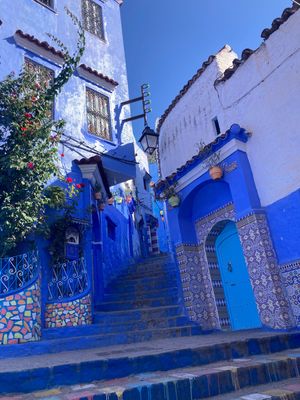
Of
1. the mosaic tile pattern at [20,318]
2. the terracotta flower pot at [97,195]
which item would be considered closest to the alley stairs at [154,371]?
the mosaic tile pattern at [20,318]

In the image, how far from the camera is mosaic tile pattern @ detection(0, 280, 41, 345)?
556 centimetres

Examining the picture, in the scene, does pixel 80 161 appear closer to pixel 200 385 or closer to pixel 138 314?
pixel 138 314

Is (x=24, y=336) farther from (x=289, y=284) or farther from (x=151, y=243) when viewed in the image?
(x=151, y=243)

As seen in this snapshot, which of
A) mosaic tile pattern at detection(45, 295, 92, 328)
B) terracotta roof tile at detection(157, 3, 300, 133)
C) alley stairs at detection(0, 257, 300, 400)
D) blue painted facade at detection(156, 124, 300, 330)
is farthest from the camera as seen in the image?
mosaic tile pattern at detection(45, 295, 92, 328)

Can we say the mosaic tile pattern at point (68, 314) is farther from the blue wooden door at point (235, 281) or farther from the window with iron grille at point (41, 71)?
the window with iron grille at point (41, 71)

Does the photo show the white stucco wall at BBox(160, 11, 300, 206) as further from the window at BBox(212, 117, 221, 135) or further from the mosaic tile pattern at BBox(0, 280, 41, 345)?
the mosaic tile pattern at BBox(0, 280, 41, 345)

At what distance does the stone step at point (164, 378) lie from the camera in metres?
3.08

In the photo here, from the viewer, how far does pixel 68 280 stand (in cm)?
728

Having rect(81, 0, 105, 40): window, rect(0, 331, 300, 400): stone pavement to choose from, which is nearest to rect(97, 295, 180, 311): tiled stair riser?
rect(0, 331, 300, 400): stone pavement

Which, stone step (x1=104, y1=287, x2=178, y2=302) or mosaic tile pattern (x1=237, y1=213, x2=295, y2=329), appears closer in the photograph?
mosaic tile pattern (x1=237, y1=213, x2=295, y2=329)

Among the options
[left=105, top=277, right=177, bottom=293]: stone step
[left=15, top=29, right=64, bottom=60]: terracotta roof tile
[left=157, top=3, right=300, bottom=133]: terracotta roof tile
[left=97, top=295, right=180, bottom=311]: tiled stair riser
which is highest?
[left=15, top=29, right=64, bottom=60]: terracotta roof tile

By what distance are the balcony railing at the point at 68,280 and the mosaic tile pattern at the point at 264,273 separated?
354 cm

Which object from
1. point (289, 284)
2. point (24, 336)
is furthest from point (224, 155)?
point (24, 336)

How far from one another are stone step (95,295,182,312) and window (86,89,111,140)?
5119 mm
